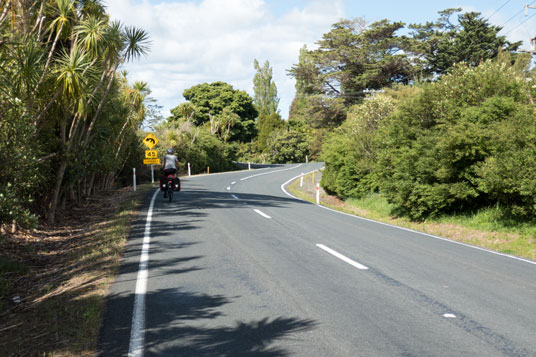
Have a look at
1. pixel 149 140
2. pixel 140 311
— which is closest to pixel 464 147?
pixel 140 311

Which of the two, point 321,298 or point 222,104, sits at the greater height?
point 222,104

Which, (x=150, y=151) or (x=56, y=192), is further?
(x=150, y=151)

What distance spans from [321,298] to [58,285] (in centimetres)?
398

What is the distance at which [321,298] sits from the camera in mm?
5637

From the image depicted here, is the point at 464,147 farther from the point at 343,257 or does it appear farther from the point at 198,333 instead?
the point at 198,333

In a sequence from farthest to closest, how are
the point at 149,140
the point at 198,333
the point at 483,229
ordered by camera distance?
the point at 149,140, the point at 483,229, the point at 198,333

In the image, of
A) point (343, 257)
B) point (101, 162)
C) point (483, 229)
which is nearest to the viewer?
point (343, 257)

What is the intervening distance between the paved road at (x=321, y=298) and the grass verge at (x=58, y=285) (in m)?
0.27

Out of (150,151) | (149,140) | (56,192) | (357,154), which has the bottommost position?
(56,192)

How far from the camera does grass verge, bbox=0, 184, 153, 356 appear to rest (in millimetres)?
4512

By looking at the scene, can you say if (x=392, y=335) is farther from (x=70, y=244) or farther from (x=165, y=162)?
(x=165, y=162)

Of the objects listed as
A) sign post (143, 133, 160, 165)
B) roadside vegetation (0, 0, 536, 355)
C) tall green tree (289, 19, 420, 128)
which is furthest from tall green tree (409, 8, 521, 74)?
sign post (143, 133, 160, 165)

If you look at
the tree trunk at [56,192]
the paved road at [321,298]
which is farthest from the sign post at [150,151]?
the paved road at [321,298]

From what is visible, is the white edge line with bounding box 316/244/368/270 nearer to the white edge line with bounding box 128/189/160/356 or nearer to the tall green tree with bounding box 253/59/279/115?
the white edge line with bounding box 128/189/160/356
